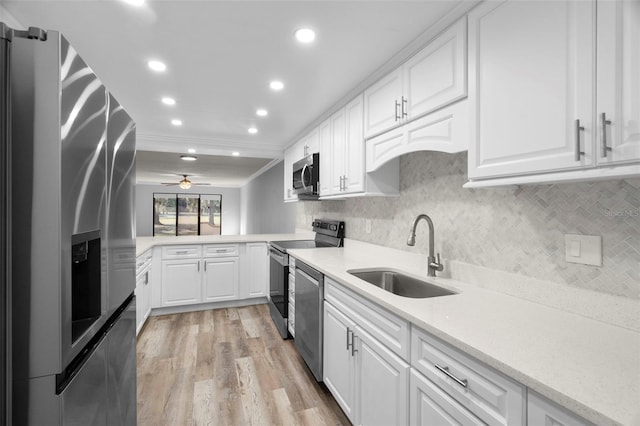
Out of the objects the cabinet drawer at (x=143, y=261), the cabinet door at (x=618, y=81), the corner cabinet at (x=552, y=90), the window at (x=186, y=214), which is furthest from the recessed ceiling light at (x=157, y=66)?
the window at (x=186, y=214)

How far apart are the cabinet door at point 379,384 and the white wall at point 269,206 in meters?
3.72

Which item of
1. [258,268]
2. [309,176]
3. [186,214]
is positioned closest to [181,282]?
[258,268]

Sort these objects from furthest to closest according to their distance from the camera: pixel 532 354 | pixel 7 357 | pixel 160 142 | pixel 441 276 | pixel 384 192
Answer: pixel 160 142 → pixel 384 192 → pixel 441 276 → pixel 532 354 → pixel 7 357

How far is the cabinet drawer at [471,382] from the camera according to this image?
2.69ft

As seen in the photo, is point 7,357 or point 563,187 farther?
point 563,187

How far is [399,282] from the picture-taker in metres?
2.06

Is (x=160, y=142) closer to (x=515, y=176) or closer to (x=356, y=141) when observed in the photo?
(x=356, y=141)

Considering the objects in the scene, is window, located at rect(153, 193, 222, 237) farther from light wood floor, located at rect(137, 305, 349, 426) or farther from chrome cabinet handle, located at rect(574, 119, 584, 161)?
chrome cabinet handle, located at rect(574, 119, 584, 161)

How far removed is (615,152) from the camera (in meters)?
0.86

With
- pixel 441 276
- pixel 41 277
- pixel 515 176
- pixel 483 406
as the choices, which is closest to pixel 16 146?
pixel 41 277

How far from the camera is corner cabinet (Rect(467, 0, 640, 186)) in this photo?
857 millimetres

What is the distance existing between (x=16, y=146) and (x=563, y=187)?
1814 mm

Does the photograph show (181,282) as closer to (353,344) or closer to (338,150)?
(338,150)

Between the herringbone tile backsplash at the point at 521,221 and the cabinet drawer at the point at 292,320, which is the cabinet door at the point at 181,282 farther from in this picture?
the herringbone tile backsplash at the point at 521,221
